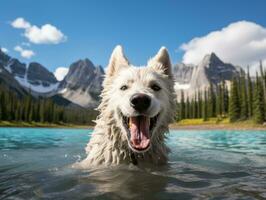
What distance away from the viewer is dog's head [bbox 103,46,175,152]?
270 inches

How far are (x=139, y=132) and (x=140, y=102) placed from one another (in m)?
0.72

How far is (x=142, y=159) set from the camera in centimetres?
791

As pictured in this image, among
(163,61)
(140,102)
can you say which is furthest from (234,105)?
(140,102)

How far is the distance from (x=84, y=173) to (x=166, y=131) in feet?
6.90

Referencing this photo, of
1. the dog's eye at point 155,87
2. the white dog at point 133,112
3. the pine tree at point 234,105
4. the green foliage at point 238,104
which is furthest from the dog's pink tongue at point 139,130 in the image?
the pine tree at point 234,105

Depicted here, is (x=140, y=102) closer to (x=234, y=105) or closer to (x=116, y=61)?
(x=116, y=61)

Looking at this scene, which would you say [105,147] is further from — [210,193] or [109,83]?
[210,193]

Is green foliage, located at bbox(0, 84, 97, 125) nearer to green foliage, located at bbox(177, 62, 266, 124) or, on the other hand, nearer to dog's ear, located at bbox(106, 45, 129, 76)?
green foliage, located at bbox(177, 62, 266, 124)

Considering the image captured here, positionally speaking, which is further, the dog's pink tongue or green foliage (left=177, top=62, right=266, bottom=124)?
green foliage (left=177, top=62, right=266, bottom=124)

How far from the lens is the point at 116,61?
28.6 feet

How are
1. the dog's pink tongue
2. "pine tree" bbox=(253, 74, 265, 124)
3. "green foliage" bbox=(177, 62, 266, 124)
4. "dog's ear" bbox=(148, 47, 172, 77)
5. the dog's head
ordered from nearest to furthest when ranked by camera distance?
the dog's head → the dog's pink tongue → "dog's ear" bbox=(148, 47, 172, 77) → "pine tree" bbox=(253, 74, 265, 124) → "green foliage" bbox=(177, 62, 266, 124)

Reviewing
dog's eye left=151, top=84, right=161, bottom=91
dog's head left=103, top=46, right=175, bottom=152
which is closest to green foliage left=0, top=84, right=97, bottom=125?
dog's head left=103, top=46, right=175, bottom=152

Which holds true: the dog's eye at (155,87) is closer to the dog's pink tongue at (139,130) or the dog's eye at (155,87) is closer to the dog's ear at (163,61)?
the dog's pink tongue at (139,130)

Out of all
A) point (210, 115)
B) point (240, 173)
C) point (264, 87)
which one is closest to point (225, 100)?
point (210, 115)
